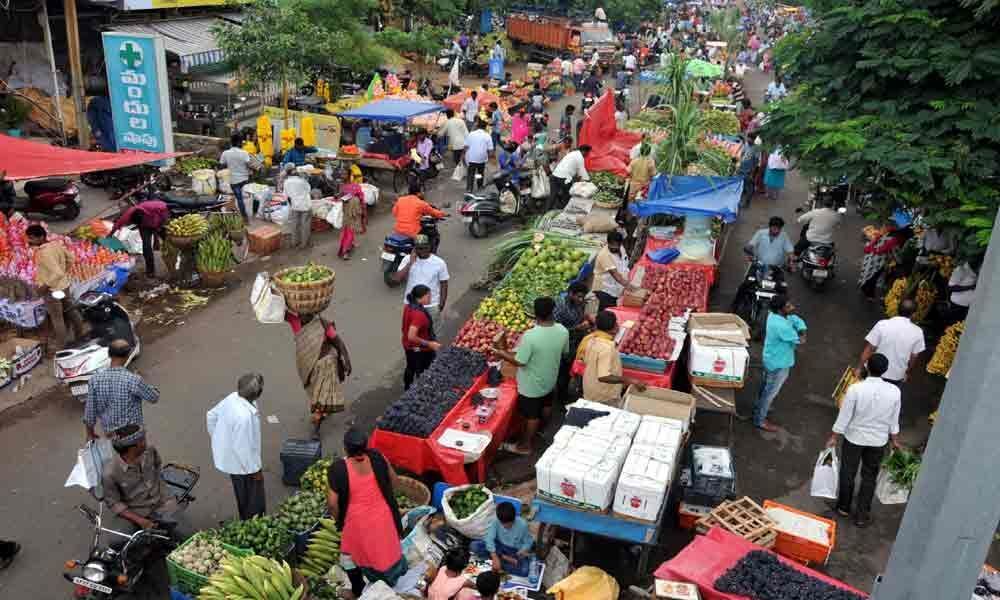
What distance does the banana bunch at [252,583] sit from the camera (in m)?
5.12

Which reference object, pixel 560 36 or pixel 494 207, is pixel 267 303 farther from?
pixel 560 36

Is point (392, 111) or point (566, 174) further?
point (392, 111)

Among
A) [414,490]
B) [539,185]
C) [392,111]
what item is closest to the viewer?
[414,490]

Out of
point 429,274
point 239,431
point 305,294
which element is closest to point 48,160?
point 305,294

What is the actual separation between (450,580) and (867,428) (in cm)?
386

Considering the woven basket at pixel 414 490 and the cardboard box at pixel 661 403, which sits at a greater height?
the cardboard box at pixel 661 403

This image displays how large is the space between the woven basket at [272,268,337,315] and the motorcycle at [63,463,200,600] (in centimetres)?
198

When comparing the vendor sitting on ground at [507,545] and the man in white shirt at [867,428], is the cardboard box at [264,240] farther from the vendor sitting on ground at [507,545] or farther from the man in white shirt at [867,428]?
the man in white shirt at [867,428]

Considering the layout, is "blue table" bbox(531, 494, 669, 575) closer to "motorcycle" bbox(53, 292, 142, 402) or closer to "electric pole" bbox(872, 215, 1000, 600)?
"electric pole" bbox(872, 215, 1000, 600)

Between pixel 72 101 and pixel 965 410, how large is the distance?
59.0 feet

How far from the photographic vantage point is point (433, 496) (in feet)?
22.2

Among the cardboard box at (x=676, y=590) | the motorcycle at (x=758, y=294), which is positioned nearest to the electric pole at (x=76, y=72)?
the motorcycle at (x=758, y=294)

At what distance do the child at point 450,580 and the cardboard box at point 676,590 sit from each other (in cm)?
131

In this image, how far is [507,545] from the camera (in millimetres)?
5996
